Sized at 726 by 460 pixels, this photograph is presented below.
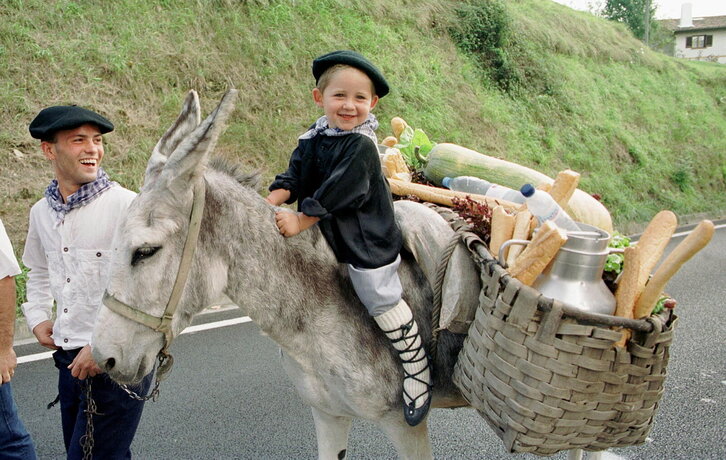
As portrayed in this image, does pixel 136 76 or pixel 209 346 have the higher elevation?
pixel 136 76

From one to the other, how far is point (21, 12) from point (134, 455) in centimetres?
873

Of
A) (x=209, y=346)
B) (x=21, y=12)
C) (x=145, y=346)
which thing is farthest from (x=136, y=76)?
(x=145, y=346)

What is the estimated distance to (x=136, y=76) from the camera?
977cm

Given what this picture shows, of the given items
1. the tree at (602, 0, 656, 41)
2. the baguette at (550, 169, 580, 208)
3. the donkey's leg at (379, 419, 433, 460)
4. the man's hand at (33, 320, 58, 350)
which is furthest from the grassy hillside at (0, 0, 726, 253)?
the tree at (602, 0, 656, 41)

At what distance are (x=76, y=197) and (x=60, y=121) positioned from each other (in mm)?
357

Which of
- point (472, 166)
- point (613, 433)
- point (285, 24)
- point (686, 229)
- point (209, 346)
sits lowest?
point (686, 229)

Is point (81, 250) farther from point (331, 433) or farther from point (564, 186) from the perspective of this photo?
point (564, 186)

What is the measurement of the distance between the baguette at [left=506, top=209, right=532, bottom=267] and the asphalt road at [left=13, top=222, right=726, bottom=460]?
7.67ft

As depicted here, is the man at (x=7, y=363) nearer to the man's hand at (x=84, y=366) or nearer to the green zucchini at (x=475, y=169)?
the man's hand at (x=84, y=366)

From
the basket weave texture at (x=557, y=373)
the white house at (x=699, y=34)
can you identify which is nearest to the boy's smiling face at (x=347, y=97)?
the basket weave texture at (x=557, y=373)

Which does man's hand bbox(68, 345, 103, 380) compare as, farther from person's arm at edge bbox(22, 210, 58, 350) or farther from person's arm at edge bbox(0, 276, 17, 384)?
person's arm at edge bbox(0, 276, 17, 384)

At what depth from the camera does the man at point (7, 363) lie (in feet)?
8.91

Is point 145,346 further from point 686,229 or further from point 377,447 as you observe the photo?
point 686,229

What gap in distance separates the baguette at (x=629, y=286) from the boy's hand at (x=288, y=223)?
3.87 ft
